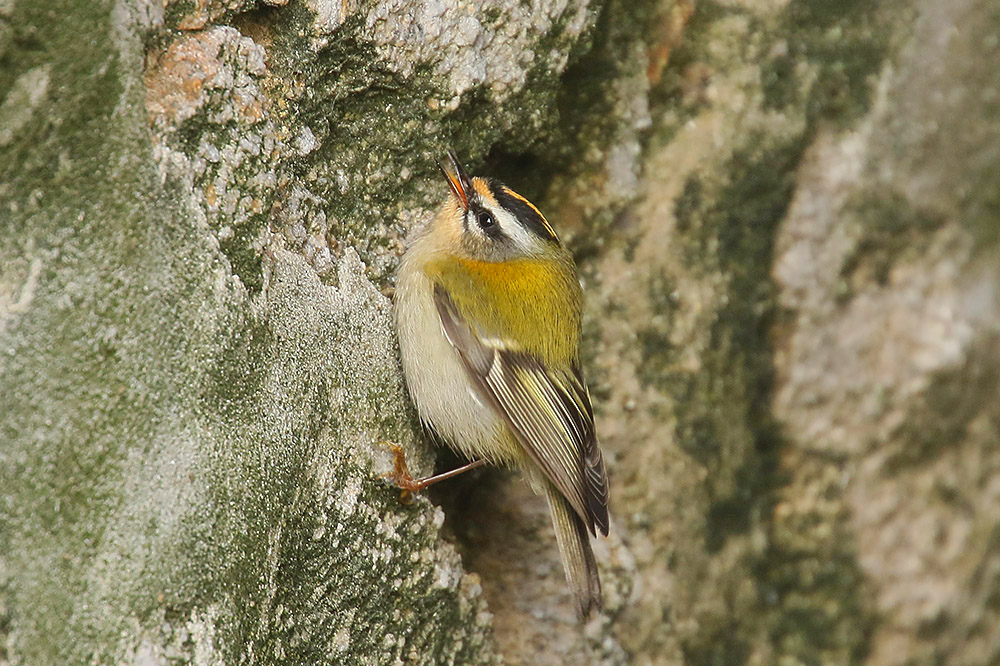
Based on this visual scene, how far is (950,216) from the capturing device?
11.2 ft

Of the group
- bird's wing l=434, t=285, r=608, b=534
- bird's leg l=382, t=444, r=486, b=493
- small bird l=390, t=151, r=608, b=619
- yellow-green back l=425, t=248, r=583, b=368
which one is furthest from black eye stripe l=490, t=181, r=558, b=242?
bird's leg l=382, t=444, r=486, b=493

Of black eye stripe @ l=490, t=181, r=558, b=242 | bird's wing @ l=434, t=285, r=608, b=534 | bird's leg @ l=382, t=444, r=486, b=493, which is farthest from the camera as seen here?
black eye stripe @ l=490, t=181, r=558, b=242

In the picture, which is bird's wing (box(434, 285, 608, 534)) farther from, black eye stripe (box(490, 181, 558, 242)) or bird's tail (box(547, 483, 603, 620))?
black eye stripe (box(490, 181, 558, 242))

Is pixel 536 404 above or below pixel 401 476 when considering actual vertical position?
above

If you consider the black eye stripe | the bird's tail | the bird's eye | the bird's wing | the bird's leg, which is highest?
the black eye stripe

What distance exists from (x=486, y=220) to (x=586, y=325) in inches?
22.4

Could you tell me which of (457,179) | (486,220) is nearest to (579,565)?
(486,220)

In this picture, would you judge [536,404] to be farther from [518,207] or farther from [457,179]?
[457,179]

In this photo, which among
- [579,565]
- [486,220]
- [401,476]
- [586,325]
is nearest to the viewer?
[401,476]

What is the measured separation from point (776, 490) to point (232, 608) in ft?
6.55

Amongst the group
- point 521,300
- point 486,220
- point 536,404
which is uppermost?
point 486,220

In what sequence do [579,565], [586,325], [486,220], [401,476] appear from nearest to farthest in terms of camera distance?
1. [401,476]
2. [579,565]
3. [486,220]
4. [586,325]

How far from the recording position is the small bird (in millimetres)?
2785

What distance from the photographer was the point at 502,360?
286 cm
